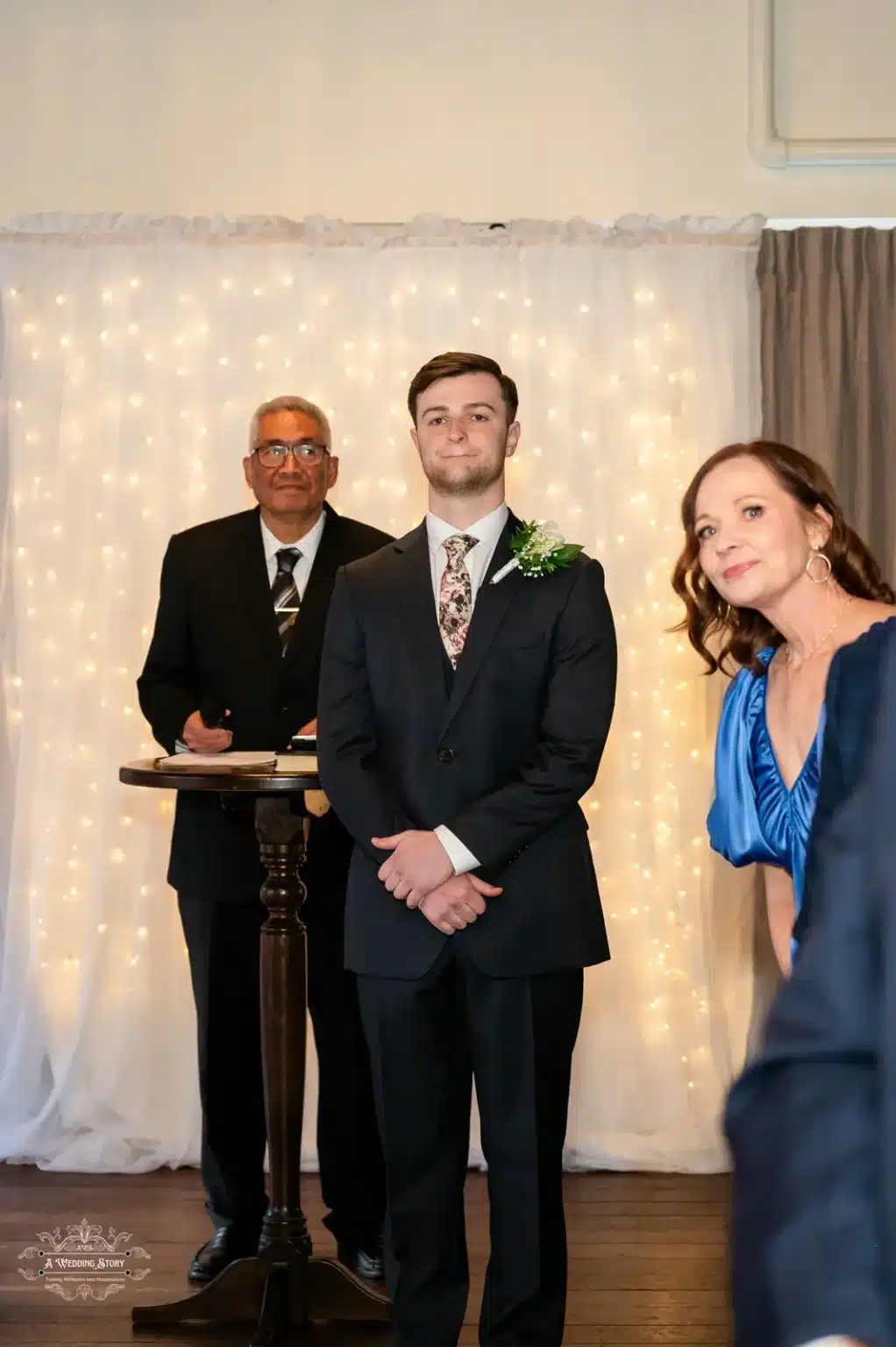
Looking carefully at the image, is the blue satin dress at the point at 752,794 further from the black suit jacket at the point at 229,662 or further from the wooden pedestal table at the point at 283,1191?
the black suit jacket at the point at 229,662

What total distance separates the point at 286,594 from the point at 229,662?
0.21m

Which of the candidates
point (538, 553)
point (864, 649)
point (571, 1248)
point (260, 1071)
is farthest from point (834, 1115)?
point (571, 1248)

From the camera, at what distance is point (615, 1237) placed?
12.2ft

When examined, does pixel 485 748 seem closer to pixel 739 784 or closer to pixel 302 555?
pixel 739 784

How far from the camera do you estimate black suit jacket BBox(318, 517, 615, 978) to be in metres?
2.65

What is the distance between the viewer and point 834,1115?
78cm

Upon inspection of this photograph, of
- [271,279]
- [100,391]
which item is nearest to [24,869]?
[100,391]

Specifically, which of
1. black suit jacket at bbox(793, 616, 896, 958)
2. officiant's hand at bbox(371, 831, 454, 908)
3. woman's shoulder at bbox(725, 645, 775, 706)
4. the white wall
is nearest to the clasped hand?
officiant's hand at bbox(371, 831, 454, 908)

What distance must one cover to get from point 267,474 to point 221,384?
118 cm

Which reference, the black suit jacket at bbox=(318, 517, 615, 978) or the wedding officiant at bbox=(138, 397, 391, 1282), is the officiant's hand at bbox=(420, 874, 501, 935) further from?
the wedding officiant at bbox=(138, 397, 391, 1282)

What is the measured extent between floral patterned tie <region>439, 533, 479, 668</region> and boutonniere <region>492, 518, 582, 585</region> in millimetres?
67

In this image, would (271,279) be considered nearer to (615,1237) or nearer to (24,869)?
(24,869)

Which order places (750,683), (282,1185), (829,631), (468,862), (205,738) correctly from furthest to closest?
(205,738) → (282,1185) → (468,862) → (750,683) → (829,631)

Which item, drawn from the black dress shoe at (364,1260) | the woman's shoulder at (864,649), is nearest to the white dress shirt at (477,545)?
the woman's shoulder at (864,649)
